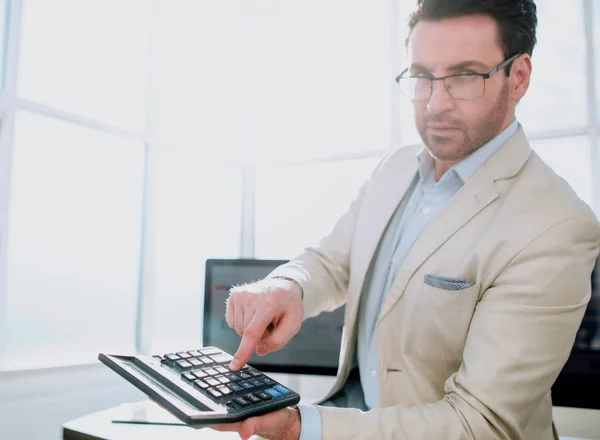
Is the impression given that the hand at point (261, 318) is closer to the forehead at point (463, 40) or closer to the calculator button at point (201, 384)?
the calculator button at point (201, 384)

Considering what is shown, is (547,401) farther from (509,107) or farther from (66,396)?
(66,396)

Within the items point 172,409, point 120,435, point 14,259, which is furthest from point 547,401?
point 14,259

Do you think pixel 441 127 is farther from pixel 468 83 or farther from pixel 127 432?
pixel 127 432

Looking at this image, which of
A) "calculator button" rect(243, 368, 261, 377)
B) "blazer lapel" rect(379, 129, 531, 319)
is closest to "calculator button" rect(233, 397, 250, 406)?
"calculator button" rect(243, 368, 261, 377)

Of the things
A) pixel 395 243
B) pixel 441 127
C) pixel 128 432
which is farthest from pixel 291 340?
pixel 441 127

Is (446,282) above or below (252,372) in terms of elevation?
above

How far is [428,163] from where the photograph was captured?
1261mm

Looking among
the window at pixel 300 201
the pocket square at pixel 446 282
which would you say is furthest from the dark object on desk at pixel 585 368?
the window at pixel 300 201

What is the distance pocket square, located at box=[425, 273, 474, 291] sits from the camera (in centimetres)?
96

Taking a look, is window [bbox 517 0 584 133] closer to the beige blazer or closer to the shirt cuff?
the beige blazer

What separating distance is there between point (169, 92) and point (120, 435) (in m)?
1.61

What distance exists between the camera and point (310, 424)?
2.47ft

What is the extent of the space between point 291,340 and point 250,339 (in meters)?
0.95

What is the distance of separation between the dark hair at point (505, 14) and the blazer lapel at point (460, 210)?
0.70ft
